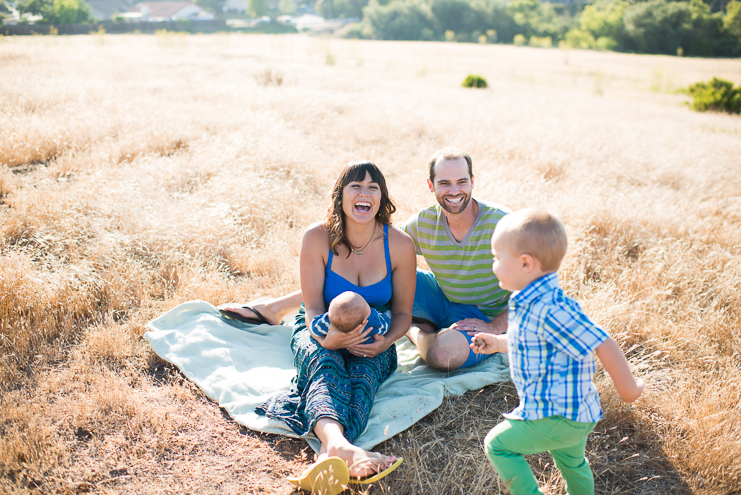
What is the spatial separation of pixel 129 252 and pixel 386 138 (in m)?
5.49

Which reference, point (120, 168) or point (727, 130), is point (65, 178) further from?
point (727, 130)

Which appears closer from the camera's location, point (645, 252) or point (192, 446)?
point (192, 446)

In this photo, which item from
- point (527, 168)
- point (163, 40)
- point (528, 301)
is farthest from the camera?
point (163, 40)

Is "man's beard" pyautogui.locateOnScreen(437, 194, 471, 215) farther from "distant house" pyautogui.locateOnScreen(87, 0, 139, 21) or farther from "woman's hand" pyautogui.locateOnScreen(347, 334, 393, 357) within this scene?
"distant house" pyautogui.locateOnScreen(87, 0, 139, 21)

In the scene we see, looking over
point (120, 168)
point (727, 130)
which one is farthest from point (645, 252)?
point (727, 130)

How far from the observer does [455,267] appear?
11.0ft

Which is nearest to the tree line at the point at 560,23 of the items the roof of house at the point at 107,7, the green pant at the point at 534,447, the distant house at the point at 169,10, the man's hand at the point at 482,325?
the distant house at the point at 169,10

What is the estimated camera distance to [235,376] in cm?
311

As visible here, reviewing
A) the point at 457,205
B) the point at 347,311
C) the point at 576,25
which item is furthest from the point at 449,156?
the point at 576,25

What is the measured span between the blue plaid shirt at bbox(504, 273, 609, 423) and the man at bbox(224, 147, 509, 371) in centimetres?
134

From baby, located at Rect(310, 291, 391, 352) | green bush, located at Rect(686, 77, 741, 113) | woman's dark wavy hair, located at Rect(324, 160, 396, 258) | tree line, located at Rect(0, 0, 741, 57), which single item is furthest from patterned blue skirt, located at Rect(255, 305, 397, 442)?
tree line, located at Rect(0, 0, 741, 57)

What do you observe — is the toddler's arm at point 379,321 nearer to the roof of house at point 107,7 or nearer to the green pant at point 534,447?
the green pant at point 534,447

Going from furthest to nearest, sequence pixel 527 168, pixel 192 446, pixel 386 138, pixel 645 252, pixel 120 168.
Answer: pixel 386 138, pixel 527 168, pixel 120 168, pixel 645 252, pixel 192 446

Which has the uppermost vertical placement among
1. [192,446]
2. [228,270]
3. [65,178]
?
[65,178]
